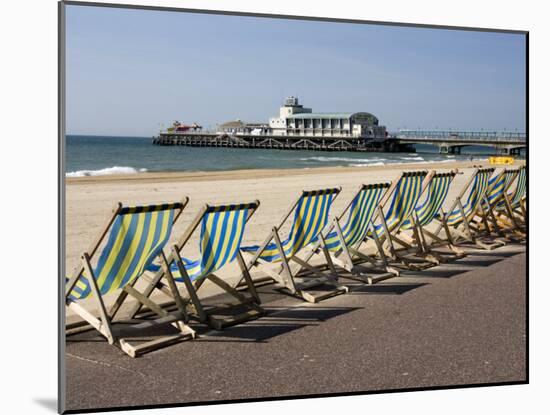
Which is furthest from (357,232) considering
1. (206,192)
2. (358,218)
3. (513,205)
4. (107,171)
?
(107,171)

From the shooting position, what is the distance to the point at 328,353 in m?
4.21

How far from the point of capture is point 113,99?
490 centimetres

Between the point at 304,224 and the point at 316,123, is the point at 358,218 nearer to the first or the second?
the point at 304,224

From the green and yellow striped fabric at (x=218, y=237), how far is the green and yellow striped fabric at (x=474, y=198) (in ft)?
12.0

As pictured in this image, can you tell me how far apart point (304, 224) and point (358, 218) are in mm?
690

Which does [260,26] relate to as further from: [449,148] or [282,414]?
[282,414]

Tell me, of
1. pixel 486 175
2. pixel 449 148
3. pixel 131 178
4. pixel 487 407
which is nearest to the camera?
pixel 487 407

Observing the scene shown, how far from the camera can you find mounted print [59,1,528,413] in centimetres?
399

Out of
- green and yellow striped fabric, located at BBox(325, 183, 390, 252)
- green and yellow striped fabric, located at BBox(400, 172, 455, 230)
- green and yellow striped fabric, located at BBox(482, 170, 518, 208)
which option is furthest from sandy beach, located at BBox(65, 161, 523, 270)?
green and yellow striped fabric, located at BBox(325, 183, 390, 252)

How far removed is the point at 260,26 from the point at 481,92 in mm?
2034

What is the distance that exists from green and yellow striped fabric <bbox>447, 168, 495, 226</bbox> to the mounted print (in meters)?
0.06

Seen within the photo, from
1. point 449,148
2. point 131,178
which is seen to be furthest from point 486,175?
A: point 131,178

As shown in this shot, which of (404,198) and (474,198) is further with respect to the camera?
(474,198)

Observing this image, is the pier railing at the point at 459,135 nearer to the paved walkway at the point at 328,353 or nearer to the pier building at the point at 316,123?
the pier building at the point at 316,123
